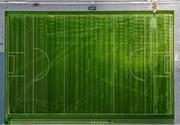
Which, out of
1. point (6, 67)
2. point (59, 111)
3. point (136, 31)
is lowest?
point (59, 111)

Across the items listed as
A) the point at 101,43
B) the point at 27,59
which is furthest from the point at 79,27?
the point at 27,59

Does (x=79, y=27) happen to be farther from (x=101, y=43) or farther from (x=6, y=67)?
Result: (x=6, y=67)

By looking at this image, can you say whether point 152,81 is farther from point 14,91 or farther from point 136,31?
point 14,91

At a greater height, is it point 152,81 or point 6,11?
point 6,11

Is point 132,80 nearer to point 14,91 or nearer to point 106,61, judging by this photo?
point 106,61

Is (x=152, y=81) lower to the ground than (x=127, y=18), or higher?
lower

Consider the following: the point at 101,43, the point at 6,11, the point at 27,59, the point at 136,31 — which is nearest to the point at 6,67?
the point at 27,59
